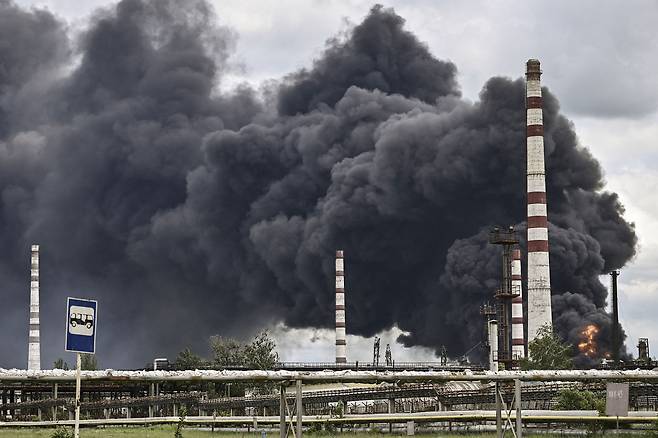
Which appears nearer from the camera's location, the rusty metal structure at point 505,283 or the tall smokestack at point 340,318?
the rusty metal structure at point 505,283

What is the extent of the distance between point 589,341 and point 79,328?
69.7m

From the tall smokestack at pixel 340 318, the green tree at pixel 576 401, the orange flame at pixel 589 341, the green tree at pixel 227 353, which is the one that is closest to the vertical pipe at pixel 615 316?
the orange flame at pixel 589 341

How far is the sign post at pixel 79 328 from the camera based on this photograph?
1598 cm

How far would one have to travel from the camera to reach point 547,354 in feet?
219

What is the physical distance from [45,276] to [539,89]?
2860 inches

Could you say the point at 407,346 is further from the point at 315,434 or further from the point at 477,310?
the point at 315,434

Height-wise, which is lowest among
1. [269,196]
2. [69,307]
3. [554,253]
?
[69,307]

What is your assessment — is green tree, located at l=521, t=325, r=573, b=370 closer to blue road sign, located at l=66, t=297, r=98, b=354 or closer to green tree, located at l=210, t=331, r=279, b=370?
green tree, located at l=210, t=331, r=279, b=370

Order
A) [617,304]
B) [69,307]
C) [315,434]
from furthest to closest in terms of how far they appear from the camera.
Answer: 1. [617,304]
2. [315,434]
3. [69,307]

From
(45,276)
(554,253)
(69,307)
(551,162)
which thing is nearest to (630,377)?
(69,307)

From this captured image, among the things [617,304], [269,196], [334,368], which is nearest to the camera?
[617,304]

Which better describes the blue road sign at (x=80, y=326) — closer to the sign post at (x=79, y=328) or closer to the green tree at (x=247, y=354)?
the sign post at (x=79, y=328)

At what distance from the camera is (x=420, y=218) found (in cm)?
10475

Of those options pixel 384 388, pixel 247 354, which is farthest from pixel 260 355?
pixel 384 388
